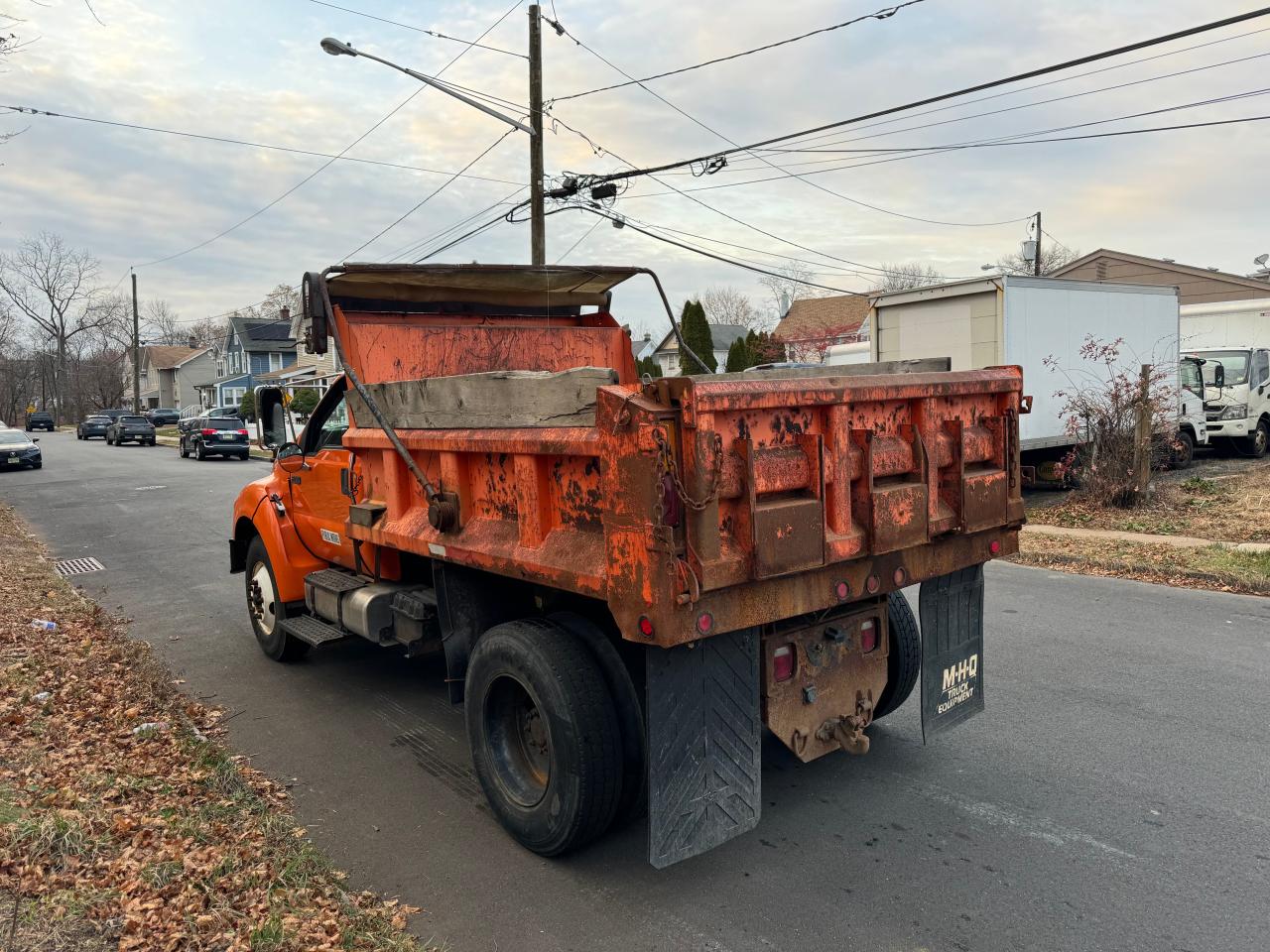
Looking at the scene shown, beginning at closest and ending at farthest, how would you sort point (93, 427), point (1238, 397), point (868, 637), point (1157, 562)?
1. point (868, 637)
2. point (1157, 562)
3. point (1238, 397)
4. point (93, 427)

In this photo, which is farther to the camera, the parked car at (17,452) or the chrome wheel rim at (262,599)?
the parked car at (17,452)

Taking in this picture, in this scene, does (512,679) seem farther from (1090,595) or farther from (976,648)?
(1090,595)

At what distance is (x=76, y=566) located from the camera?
10.9 meters

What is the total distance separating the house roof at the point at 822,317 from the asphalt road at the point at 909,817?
154 ft

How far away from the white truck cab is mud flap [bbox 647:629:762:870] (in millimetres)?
18353

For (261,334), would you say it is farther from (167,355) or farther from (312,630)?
(312,630)

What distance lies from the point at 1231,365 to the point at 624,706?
20013 millimetres

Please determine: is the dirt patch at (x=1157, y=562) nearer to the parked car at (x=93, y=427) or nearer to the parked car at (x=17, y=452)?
the parked car at (x=17, y=452)

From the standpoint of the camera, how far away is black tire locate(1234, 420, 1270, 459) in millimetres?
18734

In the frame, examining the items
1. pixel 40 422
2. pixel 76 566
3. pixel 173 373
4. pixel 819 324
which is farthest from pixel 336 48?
pixel 173 373

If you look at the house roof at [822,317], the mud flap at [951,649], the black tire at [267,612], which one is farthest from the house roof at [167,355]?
the mud flap at [951,649]

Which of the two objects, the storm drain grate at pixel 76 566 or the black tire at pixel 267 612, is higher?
the black tire at pixel 267 612

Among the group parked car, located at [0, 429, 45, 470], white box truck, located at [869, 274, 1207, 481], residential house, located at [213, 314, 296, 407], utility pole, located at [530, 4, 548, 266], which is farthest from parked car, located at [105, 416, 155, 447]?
white box truck, located at [869, 274, 1207, 481]

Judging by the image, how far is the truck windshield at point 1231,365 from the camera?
1855 centimetres
